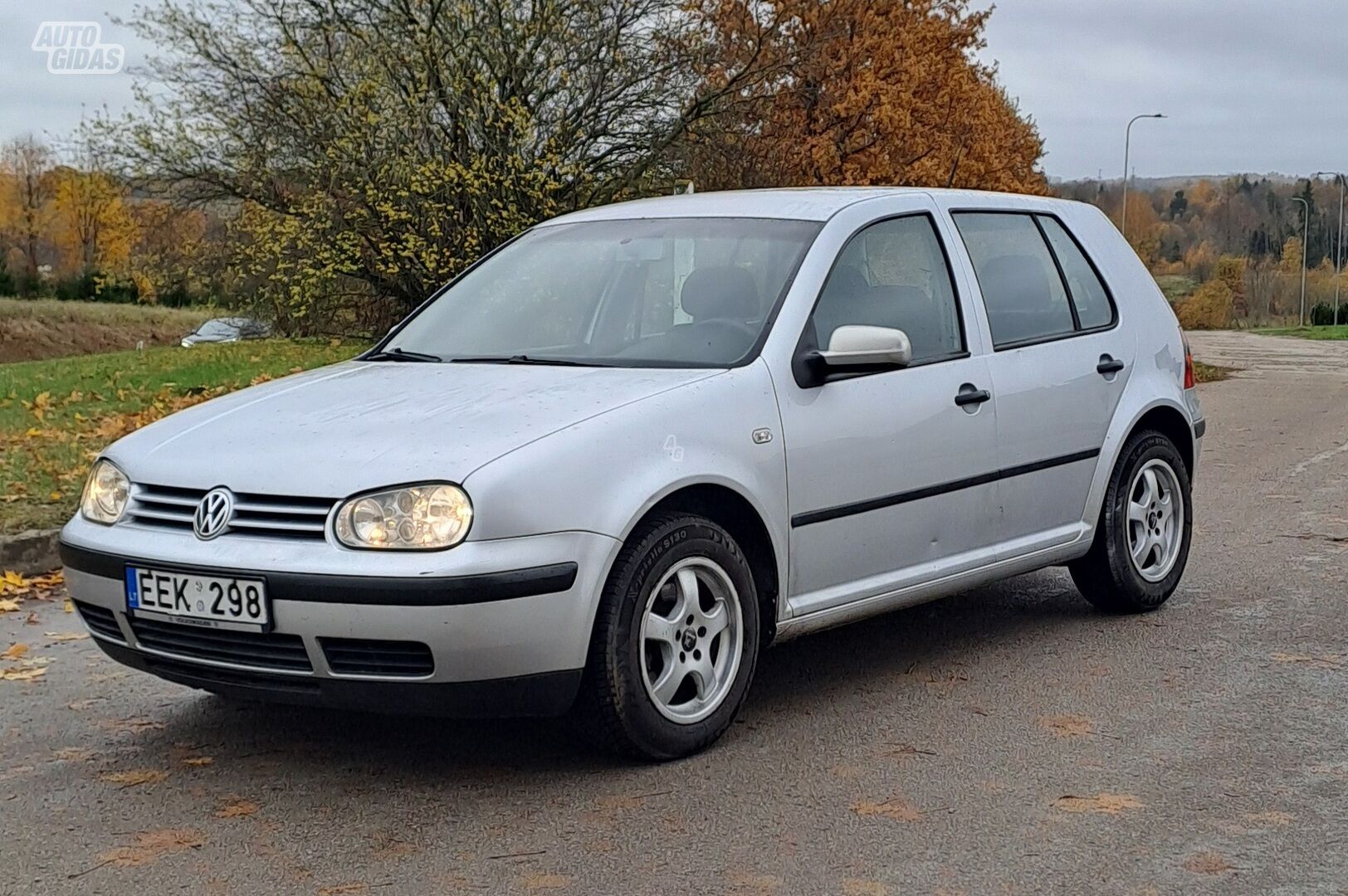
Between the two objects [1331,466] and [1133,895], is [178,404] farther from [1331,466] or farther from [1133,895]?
[1133,895]

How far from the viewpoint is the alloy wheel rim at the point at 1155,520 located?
6.50 m

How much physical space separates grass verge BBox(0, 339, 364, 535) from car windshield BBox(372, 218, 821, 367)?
3.39 m

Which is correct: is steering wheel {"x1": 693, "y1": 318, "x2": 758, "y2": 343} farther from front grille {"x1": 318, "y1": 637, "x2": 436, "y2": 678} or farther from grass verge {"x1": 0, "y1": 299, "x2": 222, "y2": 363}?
grass verge {"x1": 0, "y1": 299, "x2": 222, "y2": 363}

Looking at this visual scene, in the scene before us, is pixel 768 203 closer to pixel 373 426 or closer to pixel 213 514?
pixel 373 426

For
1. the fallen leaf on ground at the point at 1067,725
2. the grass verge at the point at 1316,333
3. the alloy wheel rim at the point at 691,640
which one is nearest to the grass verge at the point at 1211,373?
the fallen leaf on ground at the point at 1067,725

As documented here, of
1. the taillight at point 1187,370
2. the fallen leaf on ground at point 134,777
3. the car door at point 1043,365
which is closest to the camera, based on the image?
the fallen leaf on ground at point 134,777

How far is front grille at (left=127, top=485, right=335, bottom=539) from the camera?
410 centimetres

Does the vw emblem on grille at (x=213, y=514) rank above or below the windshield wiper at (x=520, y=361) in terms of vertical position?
below

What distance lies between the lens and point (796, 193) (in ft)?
19.1

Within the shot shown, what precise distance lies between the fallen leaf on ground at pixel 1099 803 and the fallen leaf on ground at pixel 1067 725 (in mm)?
607

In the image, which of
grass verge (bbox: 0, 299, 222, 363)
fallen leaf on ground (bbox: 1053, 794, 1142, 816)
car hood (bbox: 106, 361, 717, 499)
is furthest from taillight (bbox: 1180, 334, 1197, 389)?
grass verge (bbox: 0, 299, 222, 363)

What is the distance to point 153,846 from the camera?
3859 millimetres

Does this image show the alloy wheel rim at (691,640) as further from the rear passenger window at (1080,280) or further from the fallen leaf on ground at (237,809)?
the rear passenger window at (1080,280)

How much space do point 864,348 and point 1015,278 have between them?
4.52 ft
